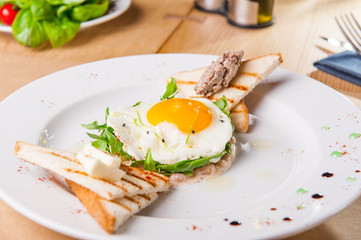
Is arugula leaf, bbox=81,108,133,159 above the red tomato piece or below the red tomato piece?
above

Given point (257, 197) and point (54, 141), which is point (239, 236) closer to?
point (257, 197)

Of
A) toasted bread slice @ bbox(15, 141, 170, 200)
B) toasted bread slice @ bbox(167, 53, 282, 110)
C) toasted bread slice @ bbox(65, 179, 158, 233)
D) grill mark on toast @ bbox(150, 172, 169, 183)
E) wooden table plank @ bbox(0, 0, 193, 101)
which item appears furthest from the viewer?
wooden table plank @ bbox(0, 0, 193, 101)

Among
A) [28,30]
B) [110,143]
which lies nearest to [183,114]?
[110,143]

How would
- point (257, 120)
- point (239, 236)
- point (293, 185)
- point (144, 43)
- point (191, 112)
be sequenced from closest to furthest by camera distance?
point (239, 236) < point (293, 185) < point (191, 112) < point (257, 120) < point (144, 43)

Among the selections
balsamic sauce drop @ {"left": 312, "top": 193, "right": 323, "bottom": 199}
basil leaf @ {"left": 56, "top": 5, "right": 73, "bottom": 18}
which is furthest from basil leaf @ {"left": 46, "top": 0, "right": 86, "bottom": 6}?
balsamic sauce drop @ {"left": 312, "top": 193, "right": 323, "bottom": 199}

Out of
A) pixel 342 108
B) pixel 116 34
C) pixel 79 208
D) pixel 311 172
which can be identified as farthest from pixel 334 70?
pixel 79 208

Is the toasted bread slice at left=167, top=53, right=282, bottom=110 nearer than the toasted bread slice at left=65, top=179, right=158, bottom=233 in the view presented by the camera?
No

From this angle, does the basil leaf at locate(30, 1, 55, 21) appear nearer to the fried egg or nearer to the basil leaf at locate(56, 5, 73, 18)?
the basil leaf at locate(56, 5, 73, 18)
